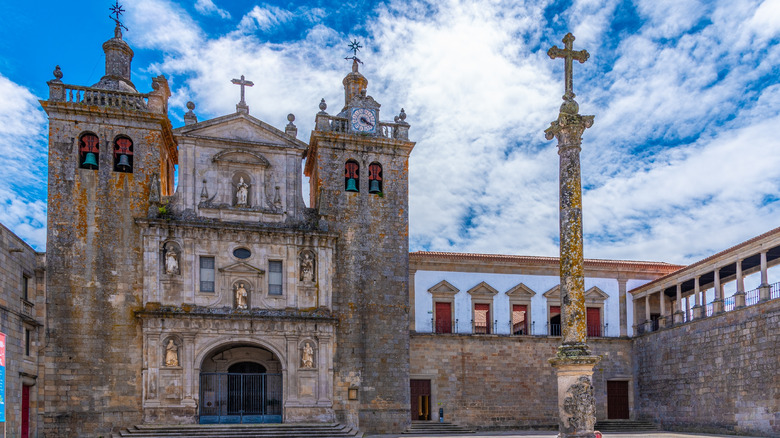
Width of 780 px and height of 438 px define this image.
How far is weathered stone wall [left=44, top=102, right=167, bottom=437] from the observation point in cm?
2217

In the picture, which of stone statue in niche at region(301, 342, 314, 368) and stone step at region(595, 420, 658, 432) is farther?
stone step at region(595, 420, 658, 432)

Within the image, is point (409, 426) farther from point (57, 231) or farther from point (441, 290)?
point (57, 231)

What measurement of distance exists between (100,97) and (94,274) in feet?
19.0

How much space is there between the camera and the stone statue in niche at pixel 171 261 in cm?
2342

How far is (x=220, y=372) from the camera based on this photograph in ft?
79.0

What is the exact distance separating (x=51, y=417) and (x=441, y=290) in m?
14.7

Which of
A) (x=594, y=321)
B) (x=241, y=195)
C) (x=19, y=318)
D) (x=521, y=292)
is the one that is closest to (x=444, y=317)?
(x=521, y=292)

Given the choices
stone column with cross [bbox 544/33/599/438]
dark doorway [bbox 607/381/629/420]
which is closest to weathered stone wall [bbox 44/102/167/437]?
stone column with cross [bbox 544/33/599/438]

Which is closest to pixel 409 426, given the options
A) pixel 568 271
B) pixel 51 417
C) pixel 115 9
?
pixel 51 417

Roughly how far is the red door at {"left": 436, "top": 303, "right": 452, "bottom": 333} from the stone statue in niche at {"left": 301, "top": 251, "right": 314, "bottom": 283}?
7.01 m

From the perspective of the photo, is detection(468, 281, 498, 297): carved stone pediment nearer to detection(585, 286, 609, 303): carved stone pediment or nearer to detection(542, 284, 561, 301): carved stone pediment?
detection(542, 284, 561, 301): carved stone pediment

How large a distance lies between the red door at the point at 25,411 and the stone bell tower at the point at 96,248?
62 centimetres

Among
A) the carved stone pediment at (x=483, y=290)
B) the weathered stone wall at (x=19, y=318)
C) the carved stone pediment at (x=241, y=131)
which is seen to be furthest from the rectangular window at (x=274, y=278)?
the carved stone pediment at (x=483, y=290)

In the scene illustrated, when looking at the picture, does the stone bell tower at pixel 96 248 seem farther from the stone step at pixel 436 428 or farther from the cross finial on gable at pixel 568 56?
the cross finial on gable at pixel 568 56
